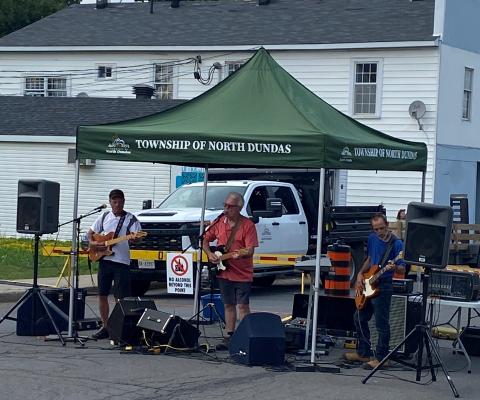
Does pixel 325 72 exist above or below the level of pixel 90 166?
above

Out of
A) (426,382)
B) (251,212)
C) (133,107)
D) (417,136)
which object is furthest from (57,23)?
(426,382)

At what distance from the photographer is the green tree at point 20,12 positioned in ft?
185

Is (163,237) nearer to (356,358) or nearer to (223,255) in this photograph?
(223,255)

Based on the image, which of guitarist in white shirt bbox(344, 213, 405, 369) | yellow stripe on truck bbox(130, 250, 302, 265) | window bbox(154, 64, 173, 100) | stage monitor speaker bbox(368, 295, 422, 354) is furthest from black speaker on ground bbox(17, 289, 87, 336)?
window bbox(154, 64, 173, 100)

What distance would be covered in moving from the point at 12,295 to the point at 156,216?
2.92 metres

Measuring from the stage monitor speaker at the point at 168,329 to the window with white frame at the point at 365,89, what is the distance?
64.7 ft

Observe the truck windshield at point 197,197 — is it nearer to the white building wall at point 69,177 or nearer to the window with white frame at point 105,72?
the white building wall at point 69,177

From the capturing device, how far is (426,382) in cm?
1186

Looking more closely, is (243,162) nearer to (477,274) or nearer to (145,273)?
(477,274)

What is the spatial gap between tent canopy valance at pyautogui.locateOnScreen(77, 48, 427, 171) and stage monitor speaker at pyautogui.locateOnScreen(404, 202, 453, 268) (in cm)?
127

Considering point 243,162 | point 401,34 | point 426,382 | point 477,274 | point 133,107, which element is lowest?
point 426,382

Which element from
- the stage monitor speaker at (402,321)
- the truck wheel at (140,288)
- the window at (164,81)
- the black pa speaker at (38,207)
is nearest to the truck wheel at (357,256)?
the truck wheel at (140,288)

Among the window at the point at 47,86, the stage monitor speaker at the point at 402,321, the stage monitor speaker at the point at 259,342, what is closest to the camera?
the stage monitor speaker at the point at 259,342

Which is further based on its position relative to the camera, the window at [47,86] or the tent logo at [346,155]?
the window at [47,86]
